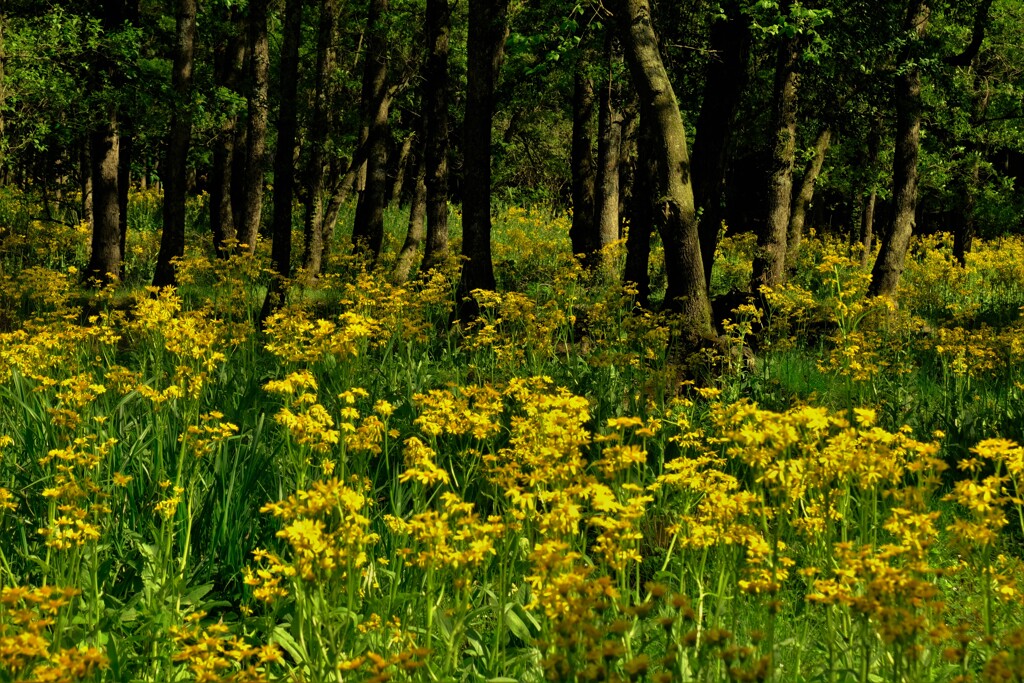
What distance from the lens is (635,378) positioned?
7.61 m

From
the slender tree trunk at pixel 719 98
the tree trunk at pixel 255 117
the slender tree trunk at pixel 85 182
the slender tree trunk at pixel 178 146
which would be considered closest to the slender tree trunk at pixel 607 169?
the slender tree trunk at pixel 719 98

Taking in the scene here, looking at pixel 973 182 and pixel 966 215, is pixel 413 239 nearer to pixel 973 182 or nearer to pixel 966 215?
pixel 973 182

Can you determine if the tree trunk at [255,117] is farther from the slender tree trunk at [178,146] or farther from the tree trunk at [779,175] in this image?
the tree trunk at [779,175]

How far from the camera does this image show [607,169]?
15.1 metres

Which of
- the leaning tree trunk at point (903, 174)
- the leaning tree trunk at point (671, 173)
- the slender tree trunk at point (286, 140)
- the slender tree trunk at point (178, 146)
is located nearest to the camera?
the leaning tree trunk at point (671, 173)

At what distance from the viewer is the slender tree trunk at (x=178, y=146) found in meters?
14.1

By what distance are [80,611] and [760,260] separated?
1109 centimetres

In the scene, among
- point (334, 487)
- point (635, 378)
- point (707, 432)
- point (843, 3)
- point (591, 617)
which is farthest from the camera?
point (843, 3)

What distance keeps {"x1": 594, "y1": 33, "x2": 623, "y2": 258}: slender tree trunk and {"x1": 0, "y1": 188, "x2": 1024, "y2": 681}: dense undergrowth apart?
20.2 feet

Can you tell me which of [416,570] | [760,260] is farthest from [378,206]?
[416,570]

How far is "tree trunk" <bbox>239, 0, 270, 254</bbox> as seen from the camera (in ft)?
47.0

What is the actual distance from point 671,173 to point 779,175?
5.98 metres

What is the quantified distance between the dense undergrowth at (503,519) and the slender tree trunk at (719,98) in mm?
1915

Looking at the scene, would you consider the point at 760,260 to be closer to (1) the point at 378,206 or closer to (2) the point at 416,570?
(1) the point at 378,206
